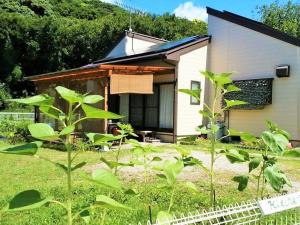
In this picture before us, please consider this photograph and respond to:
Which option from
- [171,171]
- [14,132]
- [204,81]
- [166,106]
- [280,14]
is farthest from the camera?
[280,14]

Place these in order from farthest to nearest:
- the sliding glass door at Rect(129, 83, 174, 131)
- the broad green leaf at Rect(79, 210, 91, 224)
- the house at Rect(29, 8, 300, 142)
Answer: the sliding glass door at Rect(129, 83, 174, 131) < the house at Rect(29, 8, 300, 142) < the broad green leaf at Rect(79, 210, 91, 224)

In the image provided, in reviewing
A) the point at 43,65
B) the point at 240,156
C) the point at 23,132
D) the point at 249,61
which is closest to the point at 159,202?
the point at 240,156

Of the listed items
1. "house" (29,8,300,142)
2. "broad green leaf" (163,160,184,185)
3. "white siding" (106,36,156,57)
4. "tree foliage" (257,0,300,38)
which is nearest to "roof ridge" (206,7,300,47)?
"house" (29,8,300,142)

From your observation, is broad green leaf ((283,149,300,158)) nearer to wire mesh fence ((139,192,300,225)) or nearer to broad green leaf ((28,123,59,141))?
wire mesh fence ((139,192,300,225))

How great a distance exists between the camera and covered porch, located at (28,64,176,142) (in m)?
12.7

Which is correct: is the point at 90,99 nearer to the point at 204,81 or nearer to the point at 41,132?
the point at 41,132

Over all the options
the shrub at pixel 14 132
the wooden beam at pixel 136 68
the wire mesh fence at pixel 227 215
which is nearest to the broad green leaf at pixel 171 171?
the wire mesh fence at pixel 227 215

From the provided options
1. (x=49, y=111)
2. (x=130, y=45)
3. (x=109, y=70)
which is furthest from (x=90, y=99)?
(x=130, y=45)

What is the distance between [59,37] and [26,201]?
36697 millimetres

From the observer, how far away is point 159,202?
4.86 metres

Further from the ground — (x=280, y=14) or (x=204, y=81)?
(x=280, y=14)

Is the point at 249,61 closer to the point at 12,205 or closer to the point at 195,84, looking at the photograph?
the point at 195,84

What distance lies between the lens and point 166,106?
1430 cm

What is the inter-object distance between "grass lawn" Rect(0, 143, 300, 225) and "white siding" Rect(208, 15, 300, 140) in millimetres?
4037
